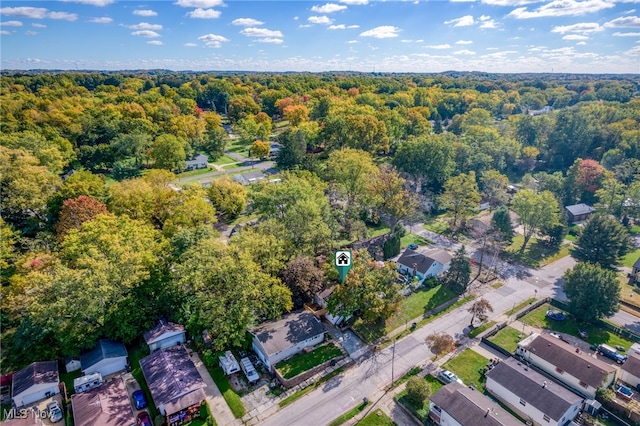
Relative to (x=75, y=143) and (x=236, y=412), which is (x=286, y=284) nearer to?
(x=236, y=412)

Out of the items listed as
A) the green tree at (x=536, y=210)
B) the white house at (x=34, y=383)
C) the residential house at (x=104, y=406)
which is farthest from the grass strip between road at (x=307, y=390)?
the green tree at (x=536, y=210)

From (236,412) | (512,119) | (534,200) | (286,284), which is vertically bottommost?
(236,412)

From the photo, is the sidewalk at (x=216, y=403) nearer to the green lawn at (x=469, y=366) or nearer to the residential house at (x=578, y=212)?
the green lawn at (x=469, y=366)

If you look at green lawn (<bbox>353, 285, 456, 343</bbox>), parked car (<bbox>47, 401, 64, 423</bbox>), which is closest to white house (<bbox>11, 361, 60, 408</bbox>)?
parked car (<bbox>47, 401, 64, 423</bbox>)

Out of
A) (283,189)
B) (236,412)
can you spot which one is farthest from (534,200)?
(236,412)

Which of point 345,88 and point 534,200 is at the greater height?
point 345,88
